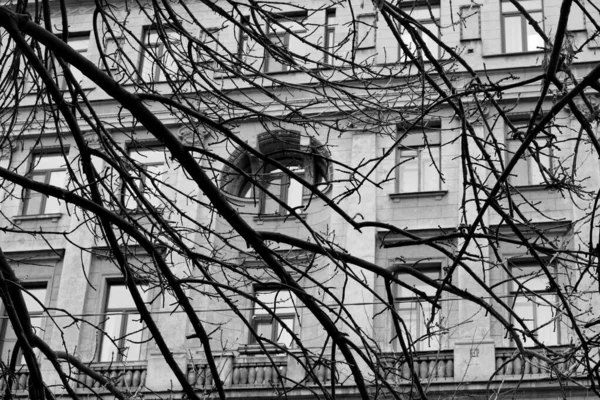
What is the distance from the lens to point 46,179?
23984 millimetres

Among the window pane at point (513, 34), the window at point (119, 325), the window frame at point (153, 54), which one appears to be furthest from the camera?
the window pane at point (513, 34)

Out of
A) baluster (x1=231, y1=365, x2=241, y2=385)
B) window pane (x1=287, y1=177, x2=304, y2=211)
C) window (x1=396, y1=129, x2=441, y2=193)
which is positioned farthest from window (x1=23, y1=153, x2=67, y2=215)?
window (x1=396, y1=129, x2=441, y2=193)

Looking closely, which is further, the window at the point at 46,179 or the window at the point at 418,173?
the window at the point at 46,179

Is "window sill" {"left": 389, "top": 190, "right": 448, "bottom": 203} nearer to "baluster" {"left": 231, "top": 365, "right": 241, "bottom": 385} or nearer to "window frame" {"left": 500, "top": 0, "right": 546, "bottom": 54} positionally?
"window frame" {"left": 500, "top": 0, "right": 546, "bottom": 54}

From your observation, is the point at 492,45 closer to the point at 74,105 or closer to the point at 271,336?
the point at 271,336

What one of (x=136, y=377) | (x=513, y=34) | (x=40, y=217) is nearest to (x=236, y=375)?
(x=136, y=377)

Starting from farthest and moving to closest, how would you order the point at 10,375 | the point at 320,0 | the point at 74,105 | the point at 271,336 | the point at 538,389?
the point at 320,0 → the point at 271,336 → the point at 538,389 → the point at 74,105 → the point at 10,375

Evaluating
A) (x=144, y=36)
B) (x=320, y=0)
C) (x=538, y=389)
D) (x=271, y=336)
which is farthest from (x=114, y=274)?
(x=538, y=389)

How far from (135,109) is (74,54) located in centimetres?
48

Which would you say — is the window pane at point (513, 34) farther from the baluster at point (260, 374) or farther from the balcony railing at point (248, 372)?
the baluster at point (260, 374)

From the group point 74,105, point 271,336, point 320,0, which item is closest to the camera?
point 74,105

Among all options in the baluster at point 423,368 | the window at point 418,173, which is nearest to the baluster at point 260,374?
the baluster at point 423,368

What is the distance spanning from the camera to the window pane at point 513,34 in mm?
23250

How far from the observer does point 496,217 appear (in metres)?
22.3
